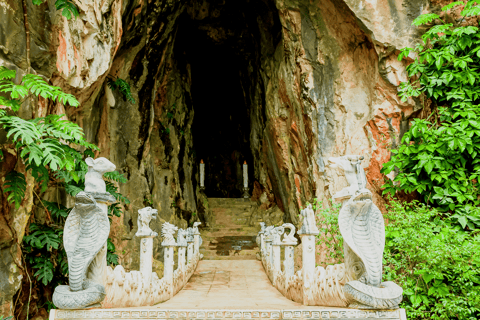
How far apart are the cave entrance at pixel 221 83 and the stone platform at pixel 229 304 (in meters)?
9.21

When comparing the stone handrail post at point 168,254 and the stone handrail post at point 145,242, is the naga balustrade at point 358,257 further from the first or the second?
the stone handrail post at point 168,254

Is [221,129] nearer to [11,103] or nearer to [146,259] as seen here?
[146,259]

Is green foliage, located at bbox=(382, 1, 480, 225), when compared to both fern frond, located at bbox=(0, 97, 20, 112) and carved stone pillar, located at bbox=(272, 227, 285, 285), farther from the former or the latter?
fern frond, located at bbox=(0, 97, 20, 112)

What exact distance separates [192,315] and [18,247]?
2.64m

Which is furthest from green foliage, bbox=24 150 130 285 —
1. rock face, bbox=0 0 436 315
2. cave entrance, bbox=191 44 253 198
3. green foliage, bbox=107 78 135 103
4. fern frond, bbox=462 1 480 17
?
cave entrance, bbox=191 44 253 198

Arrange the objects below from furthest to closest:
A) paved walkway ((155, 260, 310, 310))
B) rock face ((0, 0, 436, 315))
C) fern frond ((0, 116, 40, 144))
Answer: rock face ((0, 0, 436, 315)) < paved walkway ((155, 260, 310, 310)) < fern frond ((0, 116, 40, 144))

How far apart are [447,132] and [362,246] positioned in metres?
3.71

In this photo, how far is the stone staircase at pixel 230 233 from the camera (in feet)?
40.7

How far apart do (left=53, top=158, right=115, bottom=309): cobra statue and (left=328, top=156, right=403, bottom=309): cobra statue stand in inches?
99.2

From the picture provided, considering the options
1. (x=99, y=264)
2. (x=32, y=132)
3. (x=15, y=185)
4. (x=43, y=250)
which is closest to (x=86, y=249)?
(x=99, y=264)

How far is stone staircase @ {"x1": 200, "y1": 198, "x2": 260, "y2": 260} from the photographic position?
12.4m

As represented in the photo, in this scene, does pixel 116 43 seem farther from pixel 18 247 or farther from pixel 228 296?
pixel 228 296

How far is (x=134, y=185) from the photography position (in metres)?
10.6

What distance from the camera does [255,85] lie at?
16.3 m
